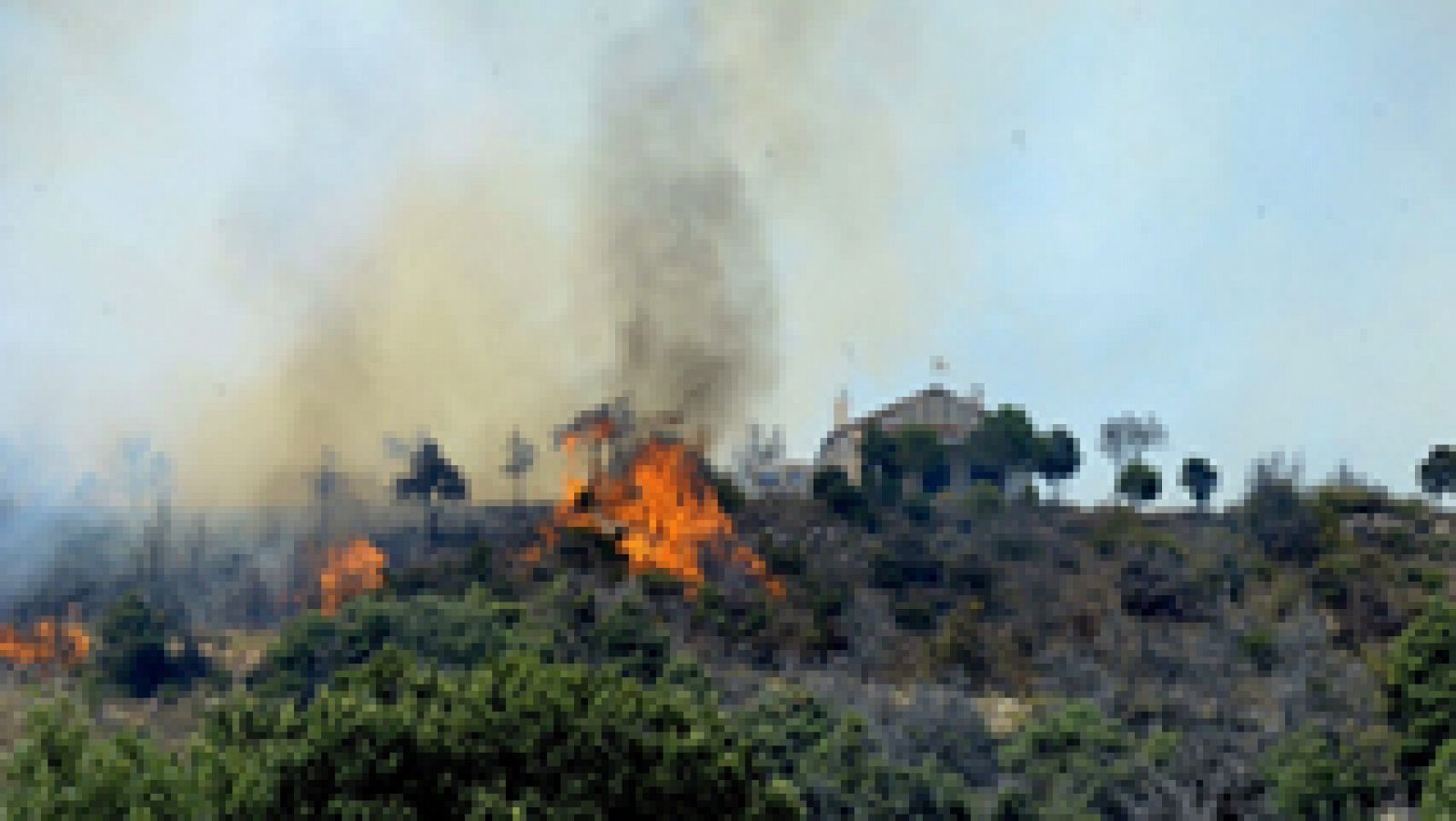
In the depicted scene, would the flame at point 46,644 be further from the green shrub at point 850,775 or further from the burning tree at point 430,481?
the green shrub at point 850,775

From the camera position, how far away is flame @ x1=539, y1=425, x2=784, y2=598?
7056 centimetres

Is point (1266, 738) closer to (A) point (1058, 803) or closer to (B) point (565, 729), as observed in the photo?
(A) point (1058, 803)

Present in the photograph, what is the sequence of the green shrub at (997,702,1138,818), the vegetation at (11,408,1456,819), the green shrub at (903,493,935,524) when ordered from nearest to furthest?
the vegetation at (11,408,1456,819)
the green shrub at (997,702,1138,818)
the green shrub at (903,493,935,524)

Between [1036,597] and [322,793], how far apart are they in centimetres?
5654

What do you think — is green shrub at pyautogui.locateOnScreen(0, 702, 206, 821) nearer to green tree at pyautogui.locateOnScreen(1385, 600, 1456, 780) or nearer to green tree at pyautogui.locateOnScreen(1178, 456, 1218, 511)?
green tree at pyautogui.locateOnScreen(1385, 600, 1456, 780)

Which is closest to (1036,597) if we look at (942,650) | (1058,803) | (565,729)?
(942,650)

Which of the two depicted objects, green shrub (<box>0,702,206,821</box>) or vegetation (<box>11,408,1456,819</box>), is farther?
vegetation (<box>11,408,1456,819</box>)

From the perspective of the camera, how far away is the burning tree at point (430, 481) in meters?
84.7

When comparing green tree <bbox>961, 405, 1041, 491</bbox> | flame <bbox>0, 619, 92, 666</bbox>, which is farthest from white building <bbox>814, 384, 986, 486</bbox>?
flame <bbox>0, 619, 92, 666</bbox>

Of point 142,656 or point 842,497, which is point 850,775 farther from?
point 842,497

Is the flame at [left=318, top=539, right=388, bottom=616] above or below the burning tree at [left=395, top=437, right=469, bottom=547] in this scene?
below

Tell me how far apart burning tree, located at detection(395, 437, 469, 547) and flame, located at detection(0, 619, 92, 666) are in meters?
21.3

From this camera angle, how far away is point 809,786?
3697 cm

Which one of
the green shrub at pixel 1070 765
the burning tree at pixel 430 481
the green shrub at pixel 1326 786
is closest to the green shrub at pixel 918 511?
the burning tree at pixel 430 481
